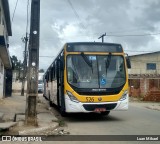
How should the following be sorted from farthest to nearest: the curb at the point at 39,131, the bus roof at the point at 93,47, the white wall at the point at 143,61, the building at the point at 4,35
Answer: the white wall at the point at 143,61 → the building at the point at 4,35 → the bus roof at the point at 93,47 → the curb at the point at 39,131

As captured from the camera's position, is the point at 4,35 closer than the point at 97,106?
No

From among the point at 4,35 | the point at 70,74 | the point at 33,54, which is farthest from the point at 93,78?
the point at 4,35

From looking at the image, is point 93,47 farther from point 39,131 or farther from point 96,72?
point 39,131

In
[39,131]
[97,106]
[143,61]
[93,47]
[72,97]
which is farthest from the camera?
[143,61]

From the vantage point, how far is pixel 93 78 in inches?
511

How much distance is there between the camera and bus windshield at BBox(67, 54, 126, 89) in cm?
1285

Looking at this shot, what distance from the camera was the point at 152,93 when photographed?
99.9ft

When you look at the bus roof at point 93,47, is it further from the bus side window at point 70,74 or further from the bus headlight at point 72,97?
the bus headlight at point 72,97

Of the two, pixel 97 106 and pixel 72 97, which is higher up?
pixel 72 97

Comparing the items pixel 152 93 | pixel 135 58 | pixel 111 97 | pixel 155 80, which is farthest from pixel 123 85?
pixel 135 58

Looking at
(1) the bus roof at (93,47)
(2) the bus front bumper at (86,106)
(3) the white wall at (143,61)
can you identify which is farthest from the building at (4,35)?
(3) the white wall at (143,61)

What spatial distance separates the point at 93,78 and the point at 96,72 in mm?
276

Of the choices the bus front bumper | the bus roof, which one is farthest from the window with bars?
the bus front bumper

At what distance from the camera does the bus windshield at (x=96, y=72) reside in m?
12.9
